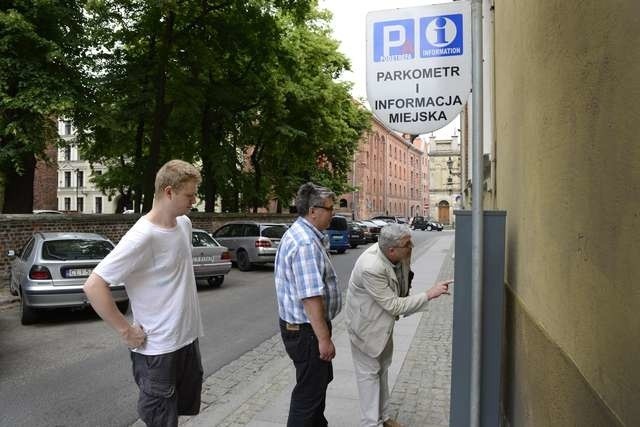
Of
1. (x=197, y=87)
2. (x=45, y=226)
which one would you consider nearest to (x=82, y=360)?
(x=45, y=226)

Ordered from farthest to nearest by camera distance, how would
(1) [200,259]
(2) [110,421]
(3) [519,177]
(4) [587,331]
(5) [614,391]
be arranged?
(1) [200,259] → (2) [110,421] → (3) [519,177] → (4) [587,331] → (5) [614,391]

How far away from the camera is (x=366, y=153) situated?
71.6 metres

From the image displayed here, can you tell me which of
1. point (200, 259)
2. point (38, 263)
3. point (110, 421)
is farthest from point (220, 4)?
point (110, 421)

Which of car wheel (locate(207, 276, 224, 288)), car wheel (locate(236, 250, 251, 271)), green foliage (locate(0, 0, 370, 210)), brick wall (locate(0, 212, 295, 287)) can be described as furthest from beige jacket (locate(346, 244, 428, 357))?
car wheel (locate(236, 250, 251, 271))

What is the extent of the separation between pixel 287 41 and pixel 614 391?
958 inches

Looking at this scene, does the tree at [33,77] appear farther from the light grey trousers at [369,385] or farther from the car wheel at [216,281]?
the light grey trousers at [369,385]

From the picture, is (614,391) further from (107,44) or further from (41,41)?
(107,44)

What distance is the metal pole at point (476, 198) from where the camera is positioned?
111 inches

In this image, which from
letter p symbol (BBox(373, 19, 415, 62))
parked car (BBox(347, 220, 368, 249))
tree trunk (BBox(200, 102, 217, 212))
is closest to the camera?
letter p symbol (BBox(373, 19, 415, 62))

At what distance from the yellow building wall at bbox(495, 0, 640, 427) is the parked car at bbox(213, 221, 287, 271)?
46.7 feet

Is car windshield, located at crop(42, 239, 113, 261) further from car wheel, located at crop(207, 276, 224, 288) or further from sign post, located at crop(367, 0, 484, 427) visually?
sign post, located at crop(367, 0, 484, 427)

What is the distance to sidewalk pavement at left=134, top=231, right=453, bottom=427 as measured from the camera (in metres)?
4.59

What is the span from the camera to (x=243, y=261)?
→ 58.4ft

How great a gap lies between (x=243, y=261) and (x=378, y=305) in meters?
14.3
